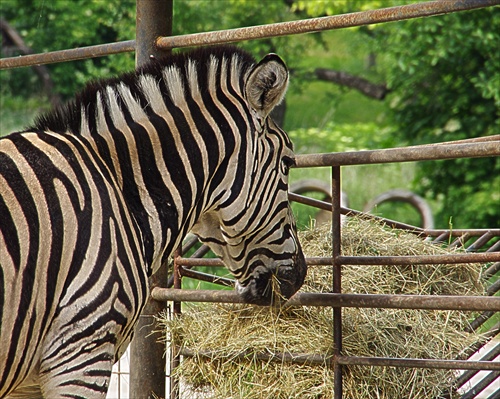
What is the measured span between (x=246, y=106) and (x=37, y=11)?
47.7ft

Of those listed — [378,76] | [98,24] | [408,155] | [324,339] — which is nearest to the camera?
[408,155]

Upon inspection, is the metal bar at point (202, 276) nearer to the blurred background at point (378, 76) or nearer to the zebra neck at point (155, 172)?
the zebra neck at point (155, 172)

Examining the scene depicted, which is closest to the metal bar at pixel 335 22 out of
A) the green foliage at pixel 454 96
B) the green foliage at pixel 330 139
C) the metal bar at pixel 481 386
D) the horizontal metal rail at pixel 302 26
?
the horizontal metal rail at pixel 302 26

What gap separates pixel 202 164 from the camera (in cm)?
303

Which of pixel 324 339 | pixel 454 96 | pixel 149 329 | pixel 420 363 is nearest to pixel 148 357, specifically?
pixel 149 329

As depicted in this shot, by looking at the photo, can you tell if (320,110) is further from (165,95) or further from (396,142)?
(165,95)

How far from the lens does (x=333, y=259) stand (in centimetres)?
327

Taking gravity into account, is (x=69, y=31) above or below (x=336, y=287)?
above

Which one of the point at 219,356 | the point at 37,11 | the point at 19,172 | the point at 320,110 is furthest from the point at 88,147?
the point at 320,110

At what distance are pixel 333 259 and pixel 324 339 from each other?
353 mm

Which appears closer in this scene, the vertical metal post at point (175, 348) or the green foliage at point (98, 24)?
the vertical metal post at point (175, 348)

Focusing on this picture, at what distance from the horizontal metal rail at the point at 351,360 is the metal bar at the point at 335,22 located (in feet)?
4.56

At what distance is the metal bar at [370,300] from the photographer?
289 cm

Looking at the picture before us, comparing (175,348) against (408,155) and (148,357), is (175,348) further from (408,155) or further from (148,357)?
(408,155)
